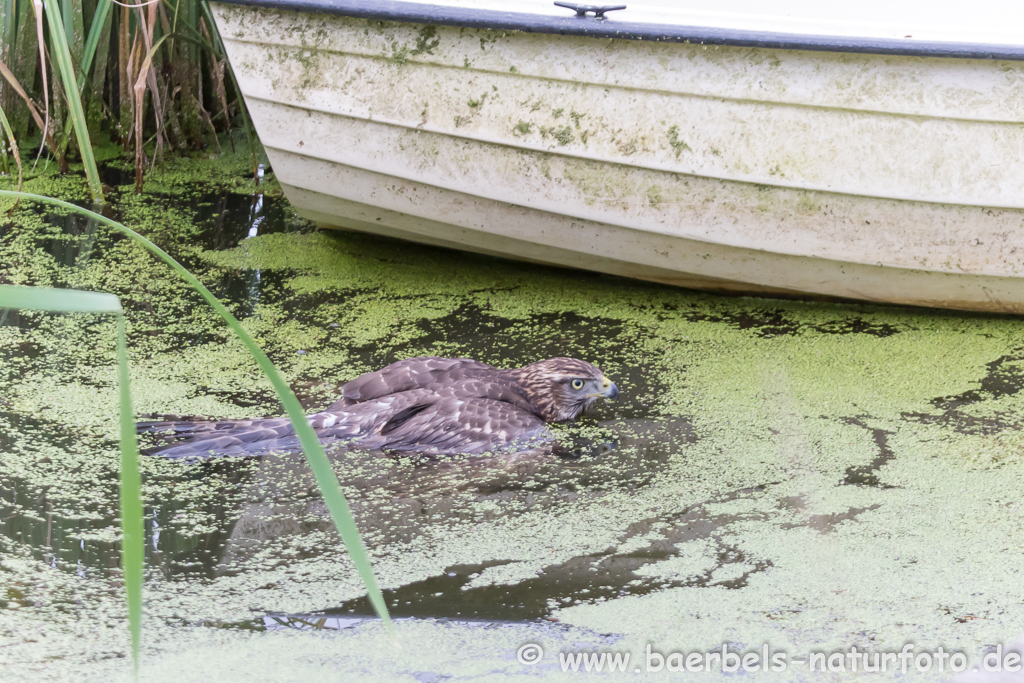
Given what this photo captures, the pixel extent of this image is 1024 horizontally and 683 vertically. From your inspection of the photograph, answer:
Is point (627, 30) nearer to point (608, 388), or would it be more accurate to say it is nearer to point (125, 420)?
point (608, 388)

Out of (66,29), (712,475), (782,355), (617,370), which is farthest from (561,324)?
(66,29)

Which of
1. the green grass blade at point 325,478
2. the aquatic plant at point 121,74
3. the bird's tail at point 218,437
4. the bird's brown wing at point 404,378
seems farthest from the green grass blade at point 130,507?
the aquatic plant at point 121,74

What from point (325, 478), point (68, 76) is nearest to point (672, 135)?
point (68, 76)

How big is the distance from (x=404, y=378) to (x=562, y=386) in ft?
1.33

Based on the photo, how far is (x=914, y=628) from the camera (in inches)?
71.5

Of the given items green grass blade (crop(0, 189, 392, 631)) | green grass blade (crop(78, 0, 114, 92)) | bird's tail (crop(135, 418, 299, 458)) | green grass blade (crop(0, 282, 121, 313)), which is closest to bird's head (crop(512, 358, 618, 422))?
bird's tail (crop(135, 418, 299, 458))

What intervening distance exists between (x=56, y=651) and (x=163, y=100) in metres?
2.70

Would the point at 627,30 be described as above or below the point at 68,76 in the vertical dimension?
above

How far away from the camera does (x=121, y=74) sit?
370cm

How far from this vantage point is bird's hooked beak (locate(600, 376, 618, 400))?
2.54 m

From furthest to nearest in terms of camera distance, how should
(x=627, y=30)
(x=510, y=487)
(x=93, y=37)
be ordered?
(x=93, y=37) < (x=627, y=30) < (x=510, y=487)

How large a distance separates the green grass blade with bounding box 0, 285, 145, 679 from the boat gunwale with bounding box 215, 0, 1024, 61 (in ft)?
6.45

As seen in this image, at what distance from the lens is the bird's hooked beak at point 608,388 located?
8.32ft

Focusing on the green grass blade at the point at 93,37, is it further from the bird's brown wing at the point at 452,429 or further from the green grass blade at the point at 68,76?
the bird's brown wing at the point at 452,429
